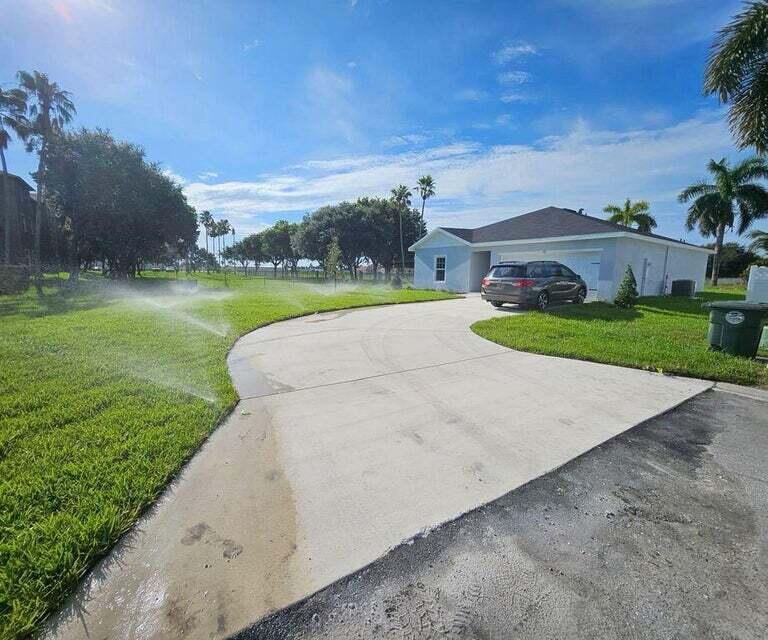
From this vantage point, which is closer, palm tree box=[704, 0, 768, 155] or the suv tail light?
palm tree box=[704, 0, 768, 155]

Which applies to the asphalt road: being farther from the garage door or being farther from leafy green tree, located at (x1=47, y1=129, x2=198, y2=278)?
leafy green tree, located at (x1=47, y1=129, x2=198, y2=278)

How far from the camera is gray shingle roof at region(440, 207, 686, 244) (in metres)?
15.5

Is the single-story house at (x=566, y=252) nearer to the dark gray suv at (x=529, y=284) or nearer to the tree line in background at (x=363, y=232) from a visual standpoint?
the dark gray suv at (x=529, y=284)

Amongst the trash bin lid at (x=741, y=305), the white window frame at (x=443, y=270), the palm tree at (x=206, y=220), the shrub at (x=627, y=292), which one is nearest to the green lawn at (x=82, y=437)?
the trash bin lid at (x=741, y=305)

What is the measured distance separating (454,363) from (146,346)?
5.59 meters

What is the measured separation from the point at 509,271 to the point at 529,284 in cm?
80

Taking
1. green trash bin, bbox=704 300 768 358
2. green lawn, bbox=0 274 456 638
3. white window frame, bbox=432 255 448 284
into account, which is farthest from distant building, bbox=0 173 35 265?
green trash bin, bbox=704 300 768 358

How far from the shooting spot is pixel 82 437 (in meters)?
3.22

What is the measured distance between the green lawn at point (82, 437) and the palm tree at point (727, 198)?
36.1 m

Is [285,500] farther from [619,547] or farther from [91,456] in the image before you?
[619,547]

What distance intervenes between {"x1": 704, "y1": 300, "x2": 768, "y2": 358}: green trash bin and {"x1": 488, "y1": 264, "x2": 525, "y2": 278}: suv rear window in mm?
5340

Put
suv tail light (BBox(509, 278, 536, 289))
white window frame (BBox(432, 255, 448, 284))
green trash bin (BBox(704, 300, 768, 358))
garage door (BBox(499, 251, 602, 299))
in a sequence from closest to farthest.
A: green trash bin (BBox(704, 300, 768, 358)) → suv tail light (BBox(509, 278, 536, 289)) → garage door (BBox(499, 251, 602, 299)) → white window frame (BBox(432, 255, 448, 284))

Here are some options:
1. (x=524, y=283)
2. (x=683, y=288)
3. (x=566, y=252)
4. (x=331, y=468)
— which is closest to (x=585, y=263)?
(x=566, y=252)

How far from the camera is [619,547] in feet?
6.87
